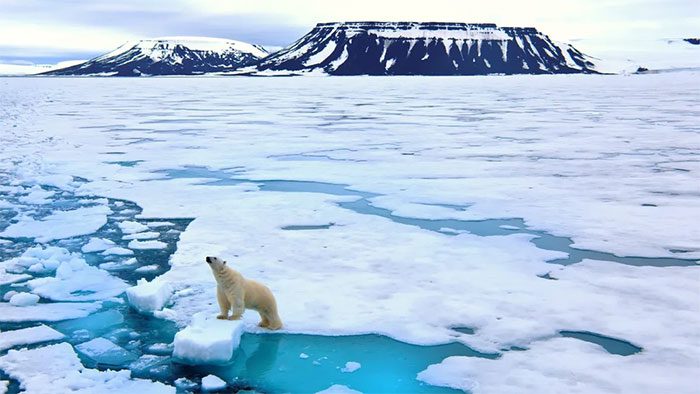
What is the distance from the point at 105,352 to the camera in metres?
4.57

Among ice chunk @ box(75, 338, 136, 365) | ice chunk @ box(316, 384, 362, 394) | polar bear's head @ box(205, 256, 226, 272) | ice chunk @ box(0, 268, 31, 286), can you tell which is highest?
polar bear's head @ box(205, 256, 226, 272)

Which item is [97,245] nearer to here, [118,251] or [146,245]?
[118,251]

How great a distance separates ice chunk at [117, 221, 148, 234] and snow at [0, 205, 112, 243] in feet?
1.01

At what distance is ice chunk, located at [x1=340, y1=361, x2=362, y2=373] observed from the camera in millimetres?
4379

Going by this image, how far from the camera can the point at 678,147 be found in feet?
50.2

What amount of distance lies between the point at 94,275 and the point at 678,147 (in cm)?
1405

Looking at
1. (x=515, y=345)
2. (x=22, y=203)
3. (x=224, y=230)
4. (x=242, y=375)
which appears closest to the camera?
(x=242, y=375)

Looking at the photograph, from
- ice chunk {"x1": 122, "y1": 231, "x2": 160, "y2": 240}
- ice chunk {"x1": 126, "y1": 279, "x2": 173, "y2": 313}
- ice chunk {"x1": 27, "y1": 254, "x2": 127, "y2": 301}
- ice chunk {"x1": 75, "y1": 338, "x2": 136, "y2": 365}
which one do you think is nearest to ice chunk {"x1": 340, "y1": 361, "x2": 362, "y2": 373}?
ice chunk {"x1": 75, "y1": 338, "x2": 136, "y2": 365}

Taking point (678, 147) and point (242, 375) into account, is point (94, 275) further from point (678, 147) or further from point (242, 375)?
point (678, 147)

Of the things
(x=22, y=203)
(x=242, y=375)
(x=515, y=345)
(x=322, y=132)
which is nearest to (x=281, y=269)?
(x=242, y=375)

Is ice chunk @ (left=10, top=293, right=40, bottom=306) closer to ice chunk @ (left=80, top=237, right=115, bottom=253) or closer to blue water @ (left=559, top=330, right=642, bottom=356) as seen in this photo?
ice chunk @ (left=80, top=237, right=115, bottom=253)

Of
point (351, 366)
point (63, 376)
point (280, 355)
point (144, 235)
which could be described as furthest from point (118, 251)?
point (351, 366)

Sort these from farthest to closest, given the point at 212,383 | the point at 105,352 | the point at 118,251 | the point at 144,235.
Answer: the point at 144,235 < the point at 118,251 < the point at 105,352 < the point at 212,383

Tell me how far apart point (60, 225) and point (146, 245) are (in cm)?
159
